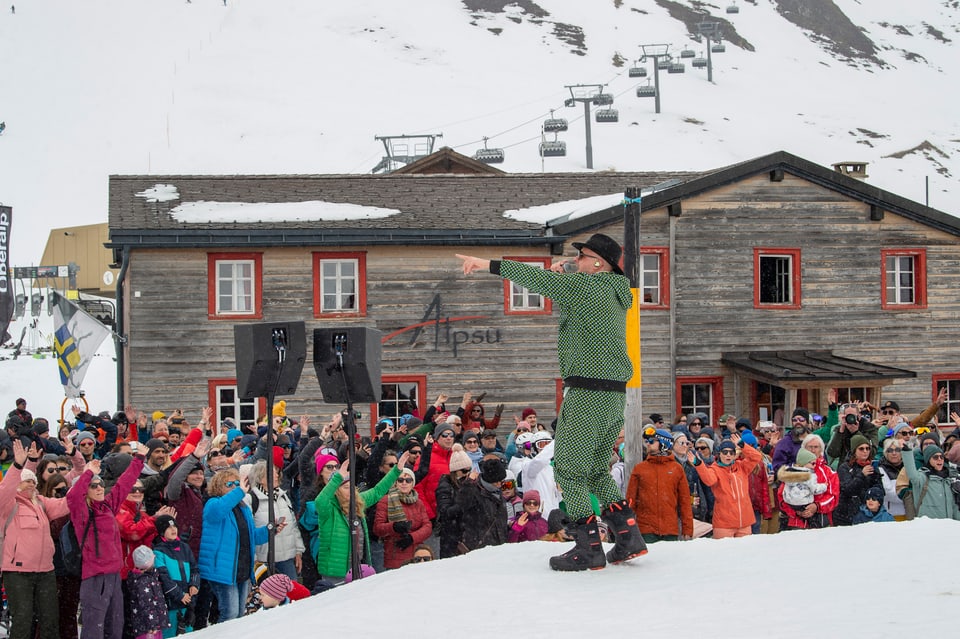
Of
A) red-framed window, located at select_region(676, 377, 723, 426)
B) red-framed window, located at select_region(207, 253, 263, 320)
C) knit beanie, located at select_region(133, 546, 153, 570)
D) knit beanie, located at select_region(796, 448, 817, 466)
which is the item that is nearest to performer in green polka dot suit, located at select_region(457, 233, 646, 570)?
knit beanie, located at select_region(133, 546, 153, 570)

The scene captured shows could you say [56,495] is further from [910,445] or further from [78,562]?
[910,445]

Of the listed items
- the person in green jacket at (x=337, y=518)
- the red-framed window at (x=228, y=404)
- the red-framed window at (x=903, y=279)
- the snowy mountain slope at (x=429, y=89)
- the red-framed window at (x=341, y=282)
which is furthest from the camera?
the snowy mountain slope at (x=429, y=89)

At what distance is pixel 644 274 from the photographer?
884 inches

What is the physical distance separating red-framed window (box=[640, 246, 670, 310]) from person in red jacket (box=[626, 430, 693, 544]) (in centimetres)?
1153

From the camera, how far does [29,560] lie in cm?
885

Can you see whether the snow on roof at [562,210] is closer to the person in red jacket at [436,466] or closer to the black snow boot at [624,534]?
the person in red jacket at [436,466]

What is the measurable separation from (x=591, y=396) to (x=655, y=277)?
15.7 metres

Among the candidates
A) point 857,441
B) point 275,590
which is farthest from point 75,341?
point 857,441

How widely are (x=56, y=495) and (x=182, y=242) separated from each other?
38.8 feet

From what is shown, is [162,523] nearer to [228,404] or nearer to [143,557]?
[143,557]

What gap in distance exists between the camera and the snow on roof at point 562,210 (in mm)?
22172

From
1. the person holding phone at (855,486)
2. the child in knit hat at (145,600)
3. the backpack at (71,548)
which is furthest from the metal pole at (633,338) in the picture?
the backpack at (71,548)

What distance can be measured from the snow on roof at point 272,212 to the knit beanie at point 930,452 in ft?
40.0

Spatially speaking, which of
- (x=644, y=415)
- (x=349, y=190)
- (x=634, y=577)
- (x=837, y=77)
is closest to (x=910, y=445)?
(x=634, y=577)
